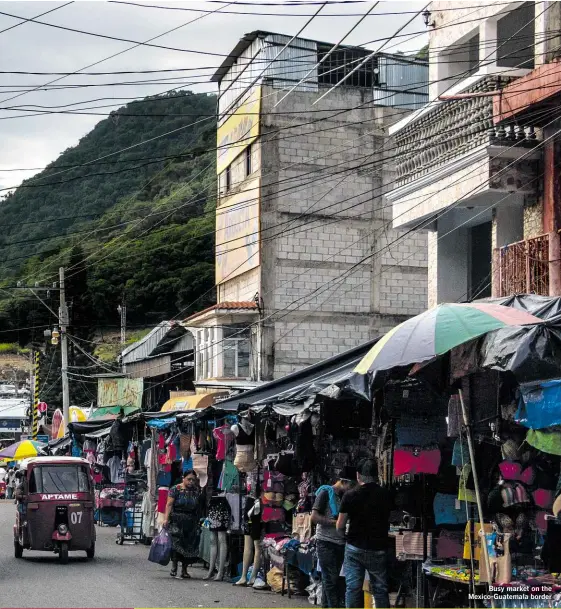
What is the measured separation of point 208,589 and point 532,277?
7396mm

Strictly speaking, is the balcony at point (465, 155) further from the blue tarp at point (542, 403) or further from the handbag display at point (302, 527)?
the blue tarp at point (542, 403)

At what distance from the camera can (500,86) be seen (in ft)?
61.5

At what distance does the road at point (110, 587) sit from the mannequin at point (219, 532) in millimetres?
412

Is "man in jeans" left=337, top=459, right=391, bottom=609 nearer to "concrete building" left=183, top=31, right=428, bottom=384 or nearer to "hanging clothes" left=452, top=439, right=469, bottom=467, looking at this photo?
"hanging clothes" left=452, top=439, right=469, bottom=467

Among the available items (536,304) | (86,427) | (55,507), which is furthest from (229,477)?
(86,427)

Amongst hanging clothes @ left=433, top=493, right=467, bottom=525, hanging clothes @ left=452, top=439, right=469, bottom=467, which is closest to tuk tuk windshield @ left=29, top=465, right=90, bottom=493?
hanging clothes @ left=433, top=493, right=467, bottom=525

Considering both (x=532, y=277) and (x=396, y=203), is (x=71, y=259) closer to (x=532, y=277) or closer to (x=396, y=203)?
(x=396, y=203)

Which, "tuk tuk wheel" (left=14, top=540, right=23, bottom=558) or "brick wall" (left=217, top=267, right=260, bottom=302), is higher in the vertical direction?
"brick wall" (left=217, top=267, right=260, bottom=302)

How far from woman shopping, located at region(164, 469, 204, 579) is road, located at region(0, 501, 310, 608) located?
0.39 meters

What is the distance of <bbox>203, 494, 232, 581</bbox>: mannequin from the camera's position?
18297mm

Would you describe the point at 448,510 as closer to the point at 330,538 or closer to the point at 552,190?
the point at 330,538

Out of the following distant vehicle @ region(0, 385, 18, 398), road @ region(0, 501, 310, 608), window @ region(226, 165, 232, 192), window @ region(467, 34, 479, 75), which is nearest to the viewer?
road @ region(0, 501, 310, 608)

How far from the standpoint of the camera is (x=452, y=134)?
20359 millimetres

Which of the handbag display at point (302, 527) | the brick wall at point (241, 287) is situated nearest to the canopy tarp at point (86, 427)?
the brick wall at point (241, 287)
